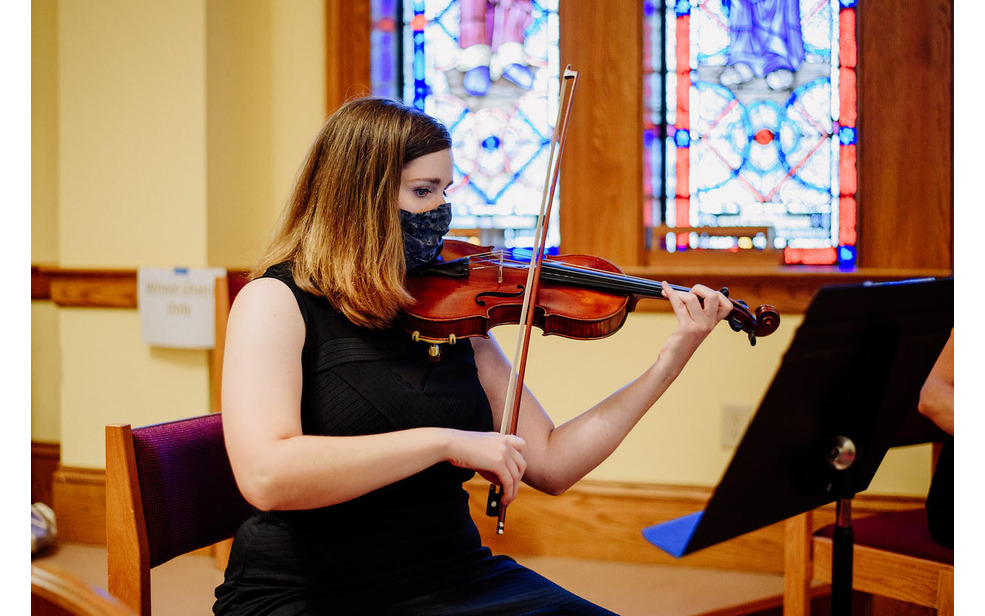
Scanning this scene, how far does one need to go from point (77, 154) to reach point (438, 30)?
4.10ft

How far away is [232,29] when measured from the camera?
2.61 m

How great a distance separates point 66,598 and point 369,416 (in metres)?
0.54

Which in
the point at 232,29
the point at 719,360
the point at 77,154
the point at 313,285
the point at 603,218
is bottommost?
the point at 719,360

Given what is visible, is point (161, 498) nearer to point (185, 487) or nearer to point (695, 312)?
point (185, 487)

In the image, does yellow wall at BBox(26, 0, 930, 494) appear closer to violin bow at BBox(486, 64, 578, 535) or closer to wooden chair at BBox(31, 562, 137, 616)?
violin bow at BBox(486, 64, 578, 535)

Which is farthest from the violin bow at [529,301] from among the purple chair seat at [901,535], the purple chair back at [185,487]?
the purple chair seat at [901,535]

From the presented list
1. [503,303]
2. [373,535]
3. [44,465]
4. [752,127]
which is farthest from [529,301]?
[44,465]

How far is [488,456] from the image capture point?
100cm

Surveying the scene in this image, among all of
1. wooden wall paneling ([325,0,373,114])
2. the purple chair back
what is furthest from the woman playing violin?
wooden wall paneling ([325,0,373,114])

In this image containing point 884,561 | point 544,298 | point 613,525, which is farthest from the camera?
point 613,525

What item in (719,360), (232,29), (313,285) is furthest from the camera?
(232,29)

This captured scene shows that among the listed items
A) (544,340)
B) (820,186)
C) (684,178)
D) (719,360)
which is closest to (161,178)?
(544,340)

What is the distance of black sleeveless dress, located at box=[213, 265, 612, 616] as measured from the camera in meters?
1.05

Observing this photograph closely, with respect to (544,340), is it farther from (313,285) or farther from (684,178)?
(313,285)
